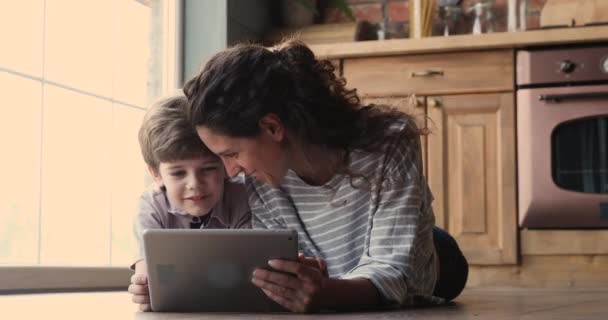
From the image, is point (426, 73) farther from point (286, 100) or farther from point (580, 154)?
point (286, 100)

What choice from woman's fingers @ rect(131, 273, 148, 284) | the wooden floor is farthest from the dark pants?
woman's fingers @ rect(131, 273, 148, 284)

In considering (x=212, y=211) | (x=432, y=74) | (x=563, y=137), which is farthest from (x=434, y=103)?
(x=212, y=211)

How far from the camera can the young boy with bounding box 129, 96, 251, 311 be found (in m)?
1.98

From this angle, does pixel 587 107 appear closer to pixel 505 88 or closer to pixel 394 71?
pixel 505 88

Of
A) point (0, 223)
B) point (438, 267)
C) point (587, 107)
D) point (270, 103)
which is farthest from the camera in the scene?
point (587, 107)

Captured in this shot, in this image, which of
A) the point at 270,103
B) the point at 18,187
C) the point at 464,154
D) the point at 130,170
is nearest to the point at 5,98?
the point at 18,187

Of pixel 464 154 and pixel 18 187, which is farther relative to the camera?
pixel 464 154

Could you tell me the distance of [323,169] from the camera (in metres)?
1.93

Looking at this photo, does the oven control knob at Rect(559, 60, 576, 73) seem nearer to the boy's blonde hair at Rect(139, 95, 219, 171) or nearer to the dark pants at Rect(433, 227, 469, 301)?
the dark pants at Rect(433, 227, 469, 301)

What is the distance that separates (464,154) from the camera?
3600 mm

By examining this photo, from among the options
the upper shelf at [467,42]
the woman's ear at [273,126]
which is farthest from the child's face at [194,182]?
the upper shelf at [467,42]

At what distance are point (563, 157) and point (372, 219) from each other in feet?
6.19

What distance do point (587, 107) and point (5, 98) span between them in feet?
6.52

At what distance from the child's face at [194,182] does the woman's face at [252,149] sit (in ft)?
0.61
